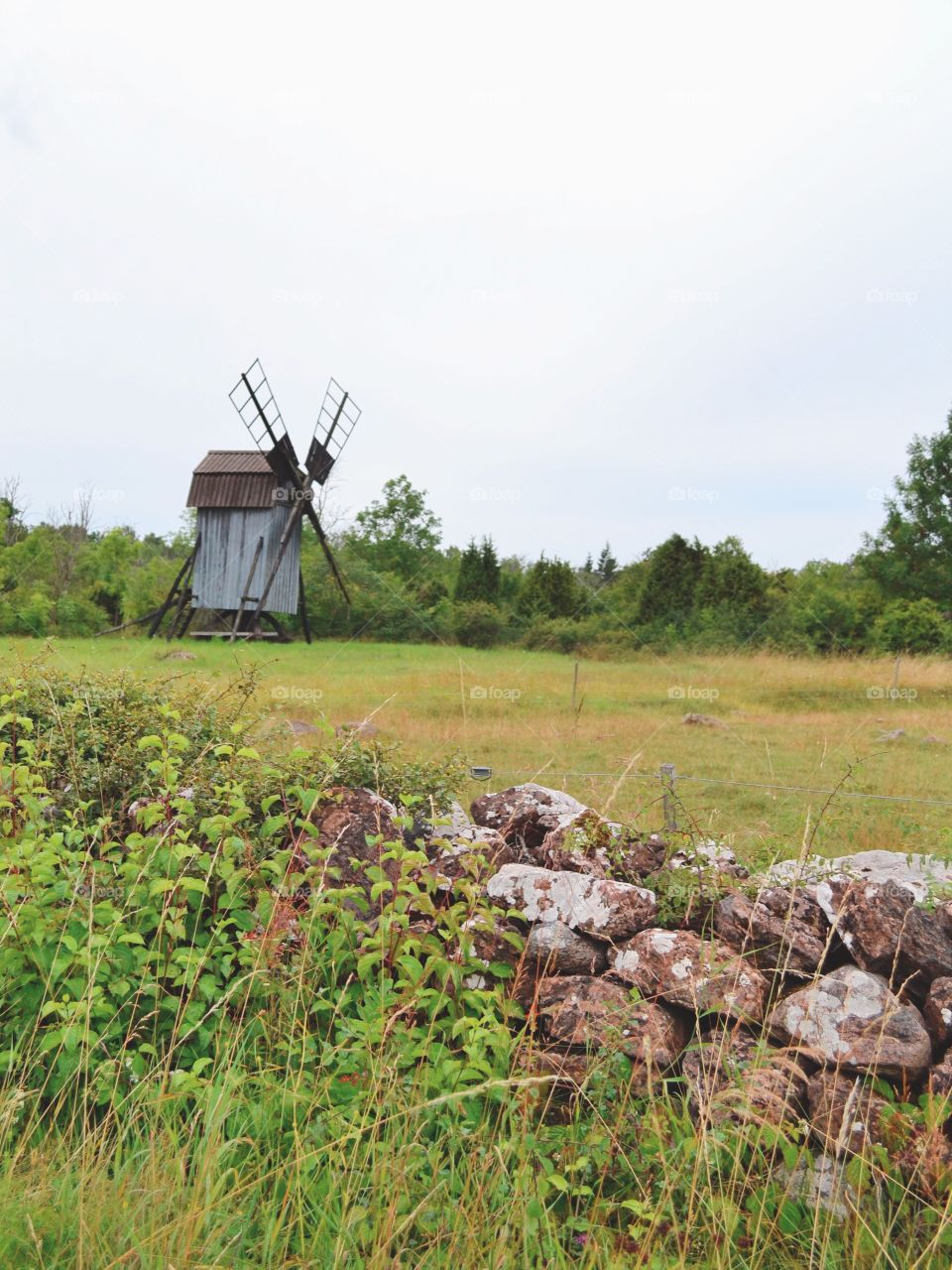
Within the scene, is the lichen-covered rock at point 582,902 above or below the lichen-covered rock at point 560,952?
above

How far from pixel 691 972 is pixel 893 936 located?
82 centimetres

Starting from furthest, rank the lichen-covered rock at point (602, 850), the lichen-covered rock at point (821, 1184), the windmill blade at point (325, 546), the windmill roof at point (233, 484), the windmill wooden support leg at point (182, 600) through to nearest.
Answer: the windmill blade at point (325, 546) < the windmill roof at point (233, 484) < the windmill wooden support leg at point (182, 600) < the lichen-covered rock at point (602, 850) < the lichen-covered rock at point (821, 1184)

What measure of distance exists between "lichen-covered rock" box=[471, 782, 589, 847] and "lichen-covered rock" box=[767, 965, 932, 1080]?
156 cm

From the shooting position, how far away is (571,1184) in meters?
2.80

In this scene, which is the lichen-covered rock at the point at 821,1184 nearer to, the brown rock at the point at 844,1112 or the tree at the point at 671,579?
the brown rock at the point at 844,1112

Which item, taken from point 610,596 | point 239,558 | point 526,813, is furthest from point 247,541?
point 526,813

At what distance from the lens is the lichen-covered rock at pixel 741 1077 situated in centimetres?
302

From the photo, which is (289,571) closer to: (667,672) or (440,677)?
(440,677)

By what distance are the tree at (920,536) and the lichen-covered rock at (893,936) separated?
31979 mm

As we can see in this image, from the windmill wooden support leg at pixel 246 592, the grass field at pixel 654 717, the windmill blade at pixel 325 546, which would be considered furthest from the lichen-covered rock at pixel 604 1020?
the windmill blade at pixel 325 546

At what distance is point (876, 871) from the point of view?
4160mm

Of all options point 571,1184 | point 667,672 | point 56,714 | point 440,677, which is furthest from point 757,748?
point 571,1184

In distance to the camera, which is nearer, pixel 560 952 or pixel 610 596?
pixel 560 952

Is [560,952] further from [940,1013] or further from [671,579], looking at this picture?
[671,579]
